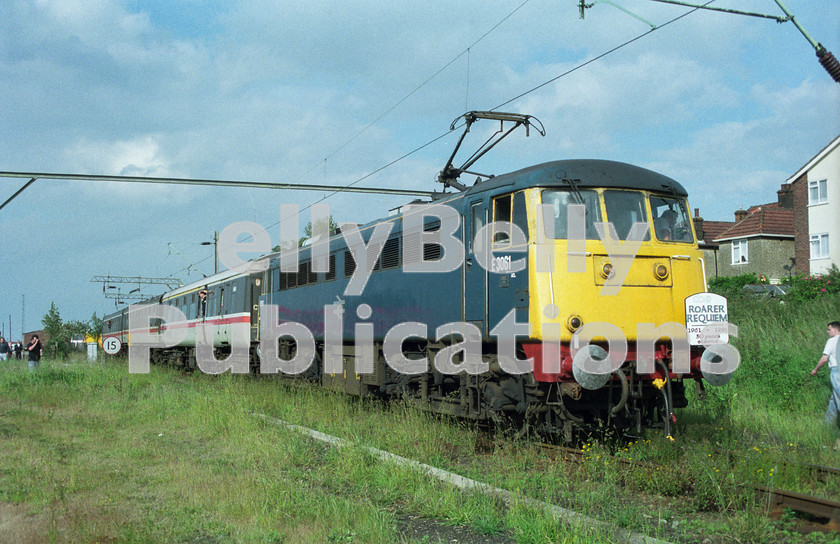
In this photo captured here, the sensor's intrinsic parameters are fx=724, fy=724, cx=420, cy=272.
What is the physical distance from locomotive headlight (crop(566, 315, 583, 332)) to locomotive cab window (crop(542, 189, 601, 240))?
3.25 feet

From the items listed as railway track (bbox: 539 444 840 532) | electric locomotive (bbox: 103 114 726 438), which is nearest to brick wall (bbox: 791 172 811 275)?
electric locomotive (bbox: 103 114 726 438)

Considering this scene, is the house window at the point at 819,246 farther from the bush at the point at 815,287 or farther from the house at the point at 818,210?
the bush at the point at 815,287

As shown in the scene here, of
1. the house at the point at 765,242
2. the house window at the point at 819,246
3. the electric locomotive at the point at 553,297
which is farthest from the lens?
the house at the point at 765,242

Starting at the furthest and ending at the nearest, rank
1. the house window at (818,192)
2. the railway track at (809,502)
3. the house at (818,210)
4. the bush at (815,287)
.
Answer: the house window at (818,192)
the house at (818,210)
the bush at (815,287)
the railway track at (809,502)

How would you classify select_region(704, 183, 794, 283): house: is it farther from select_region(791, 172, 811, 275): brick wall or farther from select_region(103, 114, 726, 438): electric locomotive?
select_region(103, 114, 726, 438): electric locomotive

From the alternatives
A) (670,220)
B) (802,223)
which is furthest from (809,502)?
(802,223)

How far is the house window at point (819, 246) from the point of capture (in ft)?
117

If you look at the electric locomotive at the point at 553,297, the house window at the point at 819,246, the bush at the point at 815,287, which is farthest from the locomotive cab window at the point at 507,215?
the house window at the point at 819,246

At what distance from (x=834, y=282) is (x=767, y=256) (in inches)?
1064

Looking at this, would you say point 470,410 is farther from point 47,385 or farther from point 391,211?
point 47,385

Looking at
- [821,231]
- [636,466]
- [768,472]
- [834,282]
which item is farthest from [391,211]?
[821,231]

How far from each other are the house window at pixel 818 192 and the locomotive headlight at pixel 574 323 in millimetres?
33416

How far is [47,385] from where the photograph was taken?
19.2m

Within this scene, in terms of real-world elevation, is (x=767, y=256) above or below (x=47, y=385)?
above
